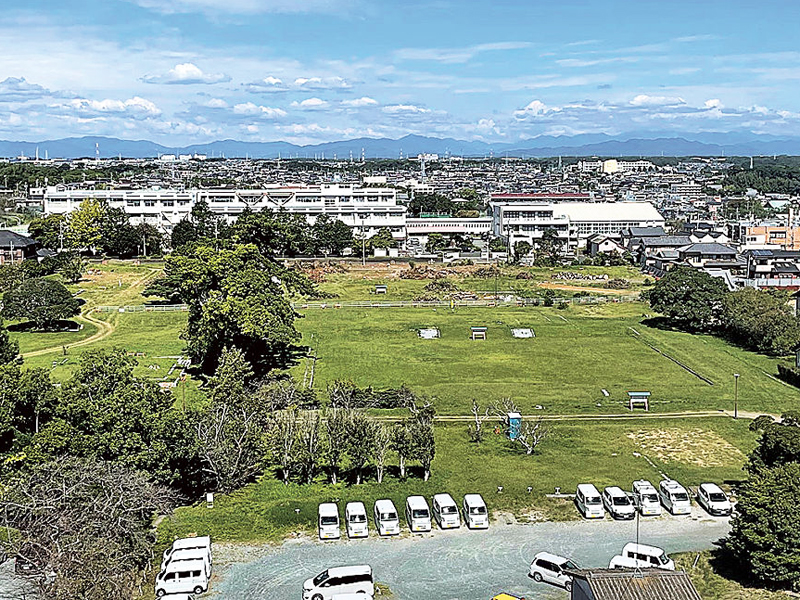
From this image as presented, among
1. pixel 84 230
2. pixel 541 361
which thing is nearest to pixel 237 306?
pixel 541 361

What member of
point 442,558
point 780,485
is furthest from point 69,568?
point 780,485

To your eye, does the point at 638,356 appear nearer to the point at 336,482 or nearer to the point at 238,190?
the point at 336,482

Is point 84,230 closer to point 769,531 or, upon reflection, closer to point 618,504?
point 618,504

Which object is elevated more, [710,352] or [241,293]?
[241,293]

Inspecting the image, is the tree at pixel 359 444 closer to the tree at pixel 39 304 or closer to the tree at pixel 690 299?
the tree at pixel 39 304

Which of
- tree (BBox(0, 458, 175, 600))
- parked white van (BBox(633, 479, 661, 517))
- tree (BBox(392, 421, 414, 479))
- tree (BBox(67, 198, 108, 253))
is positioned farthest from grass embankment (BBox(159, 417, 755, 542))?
tree (BBox(67, 198, 108, 253))

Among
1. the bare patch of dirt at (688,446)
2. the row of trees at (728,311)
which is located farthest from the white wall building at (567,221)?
the bare patch of dirt at (688,446)

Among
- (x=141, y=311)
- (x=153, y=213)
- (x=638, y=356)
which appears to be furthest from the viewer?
(x=153, y=213)
